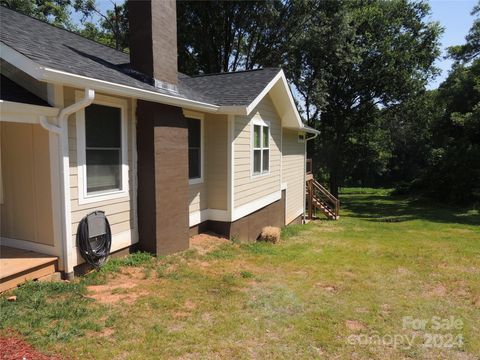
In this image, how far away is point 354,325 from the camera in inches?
176

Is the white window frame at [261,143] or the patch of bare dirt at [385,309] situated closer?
the patch of bare dirt at [385,309]

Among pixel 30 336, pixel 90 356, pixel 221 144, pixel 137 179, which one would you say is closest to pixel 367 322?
pixel 90 356

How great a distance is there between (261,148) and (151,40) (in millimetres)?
4475

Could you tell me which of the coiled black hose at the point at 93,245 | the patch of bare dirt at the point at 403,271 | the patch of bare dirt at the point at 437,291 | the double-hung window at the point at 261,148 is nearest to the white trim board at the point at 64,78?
the coiled black hose at the point at 93,245

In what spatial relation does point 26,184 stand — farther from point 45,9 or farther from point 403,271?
point 45,9

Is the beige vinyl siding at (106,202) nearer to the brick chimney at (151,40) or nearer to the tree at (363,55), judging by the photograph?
the brick chimney at (151,40)

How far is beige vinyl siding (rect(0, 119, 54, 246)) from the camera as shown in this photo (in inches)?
197

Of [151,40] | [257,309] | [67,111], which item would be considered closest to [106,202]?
[67,111]

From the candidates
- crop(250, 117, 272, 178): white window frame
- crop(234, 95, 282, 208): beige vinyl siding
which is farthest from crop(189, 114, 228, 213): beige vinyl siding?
crop(250, 117, 272, 178): white window frame

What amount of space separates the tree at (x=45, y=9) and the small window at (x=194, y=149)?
16594 mm

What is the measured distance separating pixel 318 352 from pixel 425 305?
7.87ft

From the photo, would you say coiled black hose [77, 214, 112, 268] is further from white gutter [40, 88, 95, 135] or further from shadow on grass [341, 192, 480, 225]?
shadow on grass [341, 192, 480, 225]

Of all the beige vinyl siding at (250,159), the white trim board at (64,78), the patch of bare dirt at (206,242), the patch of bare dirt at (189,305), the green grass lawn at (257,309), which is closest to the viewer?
the green grass lawn at (257,309)

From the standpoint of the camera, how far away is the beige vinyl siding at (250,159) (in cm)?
877
